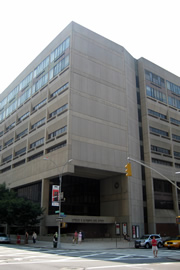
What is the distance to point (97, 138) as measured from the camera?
4481 cm

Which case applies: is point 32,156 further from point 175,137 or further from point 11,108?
point 175,137

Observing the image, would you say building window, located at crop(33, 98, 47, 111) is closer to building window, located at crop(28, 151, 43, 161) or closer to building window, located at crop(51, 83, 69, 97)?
building window, located at crop(51, 83, 69, 97)

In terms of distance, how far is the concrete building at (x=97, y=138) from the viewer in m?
43.9

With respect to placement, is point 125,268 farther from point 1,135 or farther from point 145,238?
point 1,135

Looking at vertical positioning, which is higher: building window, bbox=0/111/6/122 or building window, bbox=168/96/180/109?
building window, bbox=0/111/6/122

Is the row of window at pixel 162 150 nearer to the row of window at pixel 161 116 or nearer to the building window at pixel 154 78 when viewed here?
the row of window at pixel 161 116

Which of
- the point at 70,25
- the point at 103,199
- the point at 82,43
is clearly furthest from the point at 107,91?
the point at 103,199

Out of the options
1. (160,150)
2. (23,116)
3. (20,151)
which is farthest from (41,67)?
(160,150)

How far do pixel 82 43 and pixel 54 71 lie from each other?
7.54 metres

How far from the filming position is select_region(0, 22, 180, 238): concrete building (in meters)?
43.9

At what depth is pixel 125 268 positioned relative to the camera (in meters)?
13.7

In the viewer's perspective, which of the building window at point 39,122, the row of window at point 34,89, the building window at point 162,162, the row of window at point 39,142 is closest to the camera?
the row of window at point 39,142

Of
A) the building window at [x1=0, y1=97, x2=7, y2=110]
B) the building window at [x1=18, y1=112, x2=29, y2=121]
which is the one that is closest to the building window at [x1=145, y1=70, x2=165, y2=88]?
the building window at [x1=18, y1=112, x2=29, y2=121]

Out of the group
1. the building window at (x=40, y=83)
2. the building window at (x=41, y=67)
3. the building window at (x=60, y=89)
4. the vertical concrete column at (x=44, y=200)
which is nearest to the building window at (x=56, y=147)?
the vertical concrete column at (x=44, y=200)
